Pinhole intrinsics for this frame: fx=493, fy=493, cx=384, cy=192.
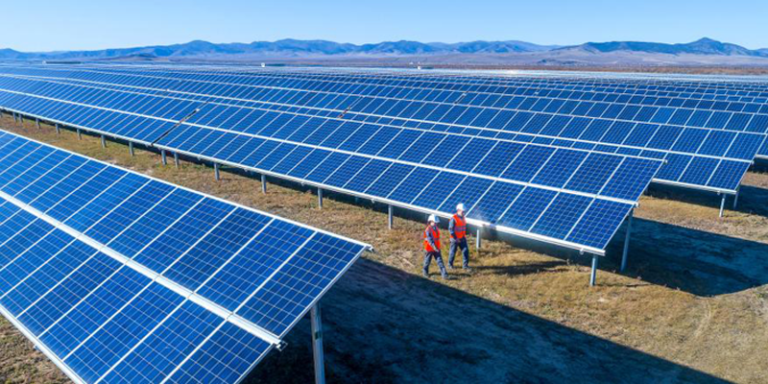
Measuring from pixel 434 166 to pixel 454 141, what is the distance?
2223 millimetres

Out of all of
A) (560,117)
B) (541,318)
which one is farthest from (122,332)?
(560,117)

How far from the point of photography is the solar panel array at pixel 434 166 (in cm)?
1489

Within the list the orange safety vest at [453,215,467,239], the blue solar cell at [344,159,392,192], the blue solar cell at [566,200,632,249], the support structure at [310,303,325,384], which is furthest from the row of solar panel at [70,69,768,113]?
the support structure at [310,303,325,384]

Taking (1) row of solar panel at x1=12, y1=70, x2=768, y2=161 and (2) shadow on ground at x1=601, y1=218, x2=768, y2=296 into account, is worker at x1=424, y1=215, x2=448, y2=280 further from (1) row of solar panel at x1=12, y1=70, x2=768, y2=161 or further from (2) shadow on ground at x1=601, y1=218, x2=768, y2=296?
(1) row of solar panel at x1=12, y1=70, x2=768, y2=161

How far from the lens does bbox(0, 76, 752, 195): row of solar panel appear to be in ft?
66.1

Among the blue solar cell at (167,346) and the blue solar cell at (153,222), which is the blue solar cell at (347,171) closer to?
the blue solar cell at (153,222)

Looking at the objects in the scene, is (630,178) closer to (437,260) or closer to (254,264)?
(437,260)

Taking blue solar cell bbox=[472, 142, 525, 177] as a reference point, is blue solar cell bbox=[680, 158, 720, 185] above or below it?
below

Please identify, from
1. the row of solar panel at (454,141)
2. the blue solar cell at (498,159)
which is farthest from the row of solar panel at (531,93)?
the blue solar cell at (498,159)

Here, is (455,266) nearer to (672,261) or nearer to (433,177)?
(433,177)

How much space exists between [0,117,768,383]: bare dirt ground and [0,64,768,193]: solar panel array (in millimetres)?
4237

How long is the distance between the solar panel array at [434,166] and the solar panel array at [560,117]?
0.80 metres

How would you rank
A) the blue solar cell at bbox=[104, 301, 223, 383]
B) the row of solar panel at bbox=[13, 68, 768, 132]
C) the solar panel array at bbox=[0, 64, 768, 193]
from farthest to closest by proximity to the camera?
the row of solar panel at bbox=[13, 68, 768, 132] < the solar panel array at bbox=[0, 64, 768, 193] < the blue solar cell at bbox=[104, 301, 223, 383]

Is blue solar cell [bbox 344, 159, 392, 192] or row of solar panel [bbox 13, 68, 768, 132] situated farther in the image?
row of solar panel [bbox 13, 68, 768, 132]
